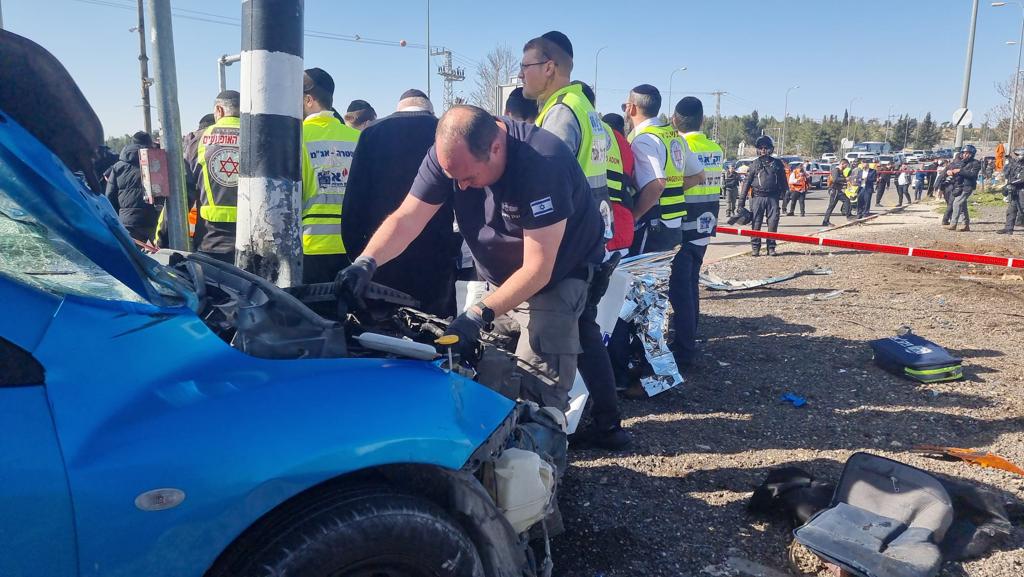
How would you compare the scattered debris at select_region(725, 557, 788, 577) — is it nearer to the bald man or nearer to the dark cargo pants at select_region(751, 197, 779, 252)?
the bald man

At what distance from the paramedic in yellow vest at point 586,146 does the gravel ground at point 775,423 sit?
17cm

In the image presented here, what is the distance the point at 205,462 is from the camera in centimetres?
151

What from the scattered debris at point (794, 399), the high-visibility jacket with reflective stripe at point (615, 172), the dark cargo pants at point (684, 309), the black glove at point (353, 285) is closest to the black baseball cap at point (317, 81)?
the high-visibility jacket with reflective stripe at point (615, 172)

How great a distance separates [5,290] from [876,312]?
25.6ft

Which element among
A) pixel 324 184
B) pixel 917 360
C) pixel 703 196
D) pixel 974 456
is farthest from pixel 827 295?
pixel 324 184

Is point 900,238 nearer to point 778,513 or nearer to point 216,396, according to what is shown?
point 778,513

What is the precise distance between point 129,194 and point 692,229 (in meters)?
5.37

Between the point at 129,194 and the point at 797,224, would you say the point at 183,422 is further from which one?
the point at 797,224

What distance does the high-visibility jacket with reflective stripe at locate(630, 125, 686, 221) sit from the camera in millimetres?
5602

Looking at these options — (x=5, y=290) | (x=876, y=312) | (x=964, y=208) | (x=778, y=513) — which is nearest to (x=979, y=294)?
(x=876, y=312)

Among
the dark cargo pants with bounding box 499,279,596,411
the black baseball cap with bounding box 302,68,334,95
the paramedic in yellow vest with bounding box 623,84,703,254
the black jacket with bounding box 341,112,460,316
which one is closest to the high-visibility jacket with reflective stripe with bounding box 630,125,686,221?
the paramedic in yellow vest with bounding box 623,84,703,254

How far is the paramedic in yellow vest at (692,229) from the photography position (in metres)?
5.50

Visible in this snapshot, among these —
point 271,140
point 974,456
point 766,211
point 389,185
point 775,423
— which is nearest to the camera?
point 271,140

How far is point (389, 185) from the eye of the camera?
3.92 meters
